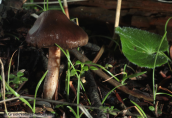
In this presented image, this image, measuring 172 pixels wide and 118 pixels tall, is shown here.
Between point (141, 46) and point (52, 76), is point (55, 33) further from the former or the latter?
point (141, 46)

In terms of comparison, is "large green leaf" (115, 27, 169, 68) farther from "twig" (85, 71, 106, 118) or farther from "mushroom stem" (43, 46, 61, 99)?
"mushroom stem" (43, 46, 61, 99)

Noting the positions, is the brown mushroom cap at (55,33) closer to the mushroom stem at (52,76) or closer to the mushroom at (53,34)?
the mushroom at (53,34)

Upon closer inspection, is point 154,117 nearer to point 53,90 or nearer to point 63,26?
point 53,90

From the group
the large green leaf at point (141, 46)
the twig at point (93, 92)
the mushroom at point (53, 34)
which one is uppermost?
the mushroom at point (53, 34)

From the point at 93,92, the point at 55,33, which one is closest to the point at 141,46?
the point at 93,92

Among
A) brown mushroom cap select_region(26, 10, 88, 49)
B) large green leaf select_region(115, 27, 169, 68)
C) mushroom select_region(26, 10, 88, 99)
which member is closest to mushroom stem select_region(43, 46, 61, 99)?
mushroom select_region(26, 10, 88, 99)

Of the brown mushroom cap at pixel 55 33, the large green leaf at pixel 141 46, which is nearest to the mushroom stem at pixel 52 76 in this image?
the brown mushroom cap at pixel 55 33
